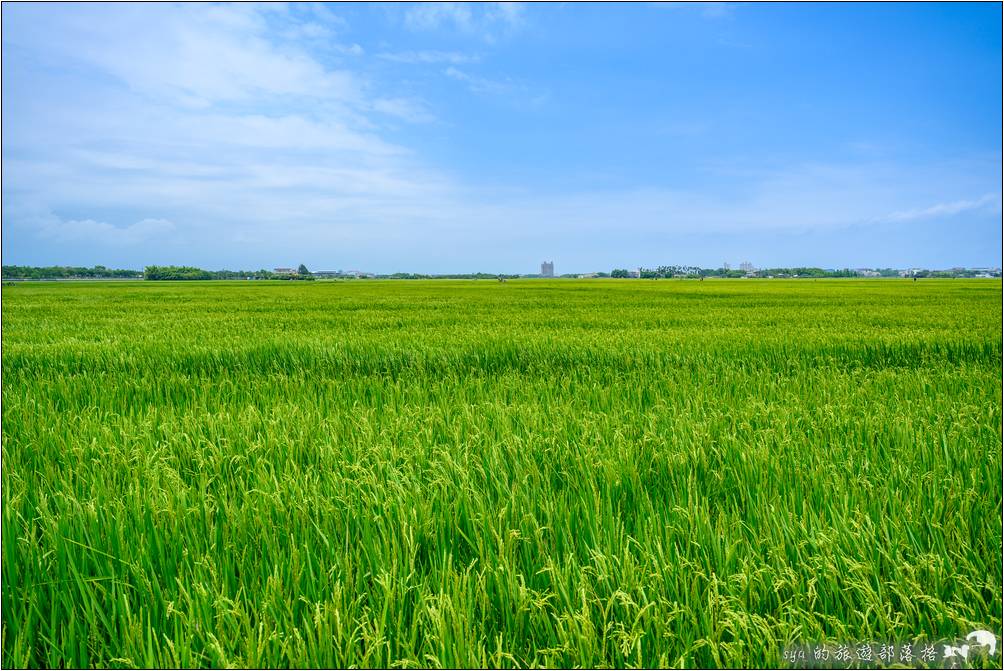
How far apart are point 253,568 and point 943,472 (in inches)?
130

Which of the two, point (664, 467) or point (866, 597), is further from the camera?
point (664, 467)

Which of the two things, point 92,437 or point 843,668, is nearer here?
point 843,668

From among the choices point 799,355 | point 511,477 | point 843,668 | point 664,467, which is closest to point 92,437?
point 511,477

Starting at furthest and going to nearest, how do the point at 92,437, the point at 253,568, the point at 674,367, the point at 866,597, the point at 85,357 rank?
the point at 85,357, the point at 674,367, the point at 92,437, the point at 253,568, the point at 866,597

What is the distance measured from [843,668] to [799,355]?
6751 mm

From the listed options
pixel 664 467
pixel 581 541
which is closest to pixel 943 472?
pixel 664 467

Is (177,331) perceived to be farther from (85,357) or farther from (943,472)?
(943,472)

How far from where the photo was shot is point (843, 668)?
62.7 inches

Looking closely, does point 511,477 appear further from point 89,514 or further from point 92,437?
point 92,437

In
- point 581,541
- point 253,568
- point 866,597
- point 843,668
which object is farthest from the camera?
point 581,541

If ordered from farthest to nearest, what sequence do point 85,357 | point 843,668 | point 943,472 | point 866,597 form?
point 85,357
point 943,472
point 866,597
point 843,668

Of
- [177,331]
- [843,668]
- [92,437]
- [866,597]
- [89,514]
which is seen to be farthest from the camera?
[177,331]

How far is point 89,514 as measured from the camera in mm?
2285

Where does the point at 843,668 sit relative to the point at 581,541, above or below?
below
